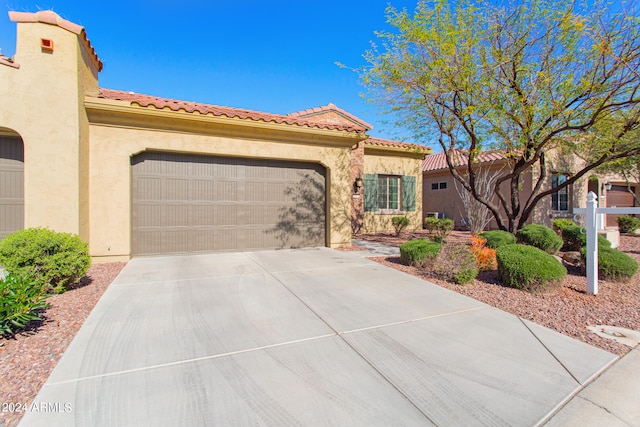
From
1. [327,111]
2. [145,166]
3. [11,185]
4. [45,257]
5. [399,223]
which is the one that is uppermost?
[327,111]

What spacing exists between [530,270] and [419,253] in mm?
2091

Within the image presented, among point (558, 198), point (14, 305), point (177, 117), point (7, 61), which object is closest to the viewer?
point (14, 305)

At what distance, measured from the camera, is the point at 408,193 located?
1475cm

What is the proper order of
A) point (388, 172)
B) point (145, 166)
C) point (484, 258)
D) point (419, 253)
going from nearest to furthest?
1. point (484, 258)
2. point (419, 253)
3. point (145, 166)
4. point (388, 172)

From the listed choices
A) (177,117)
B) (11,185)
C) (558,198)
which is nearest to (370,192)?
(177,117)

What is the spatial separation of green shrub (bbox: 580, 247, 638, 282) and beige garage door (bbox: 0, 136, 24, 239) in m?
11.7

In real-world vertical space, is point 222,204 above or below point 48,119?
below

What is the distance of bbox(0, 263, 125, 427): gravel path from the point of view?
2.34m

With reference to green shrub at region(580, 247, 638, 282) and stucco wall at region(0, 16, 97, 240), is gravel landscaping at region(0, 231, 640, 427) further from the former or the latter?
stucco wall at region(0, 16, 97, 240)

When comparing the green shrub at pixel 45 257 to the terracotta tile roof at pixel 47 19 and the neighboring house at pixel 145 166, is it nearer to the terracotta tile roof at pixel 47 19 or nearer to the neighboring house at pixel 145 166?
the neighboring house at pixel 145 166

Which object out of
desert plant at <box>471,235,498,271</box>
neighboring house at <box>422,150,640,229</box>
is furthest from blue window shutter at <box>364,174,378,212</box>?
desert plant at <box>471,235,498,271</box>

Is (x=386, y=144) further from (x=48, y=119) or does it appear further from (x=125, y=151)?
(x=48, y=119)

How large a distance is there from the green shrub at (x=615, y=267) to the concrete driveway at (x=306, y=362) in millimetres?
3482

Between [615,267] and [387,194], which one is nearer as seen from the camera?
[615,267]
